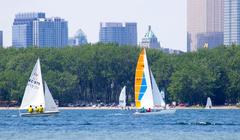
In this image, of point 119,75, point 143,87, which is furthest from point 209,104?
point 143,87

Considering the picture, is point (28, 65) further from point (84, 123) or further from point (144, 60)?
point (84, 123)

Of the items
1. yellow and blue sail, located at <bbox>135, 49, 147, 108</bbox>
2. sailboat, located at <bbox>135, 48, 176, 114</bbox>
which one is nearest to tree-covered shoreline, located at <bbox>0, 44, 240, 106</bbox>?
sailboat, located at <bbox>135, 48, 176, 114</bbox>

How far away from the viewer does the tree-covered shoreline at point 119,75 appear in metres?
182

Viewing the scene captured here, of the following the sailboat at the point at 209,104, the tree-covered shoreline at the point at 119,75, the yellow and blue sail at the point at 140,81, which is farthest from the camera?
the tree-covered shoreline at the point at 119,75

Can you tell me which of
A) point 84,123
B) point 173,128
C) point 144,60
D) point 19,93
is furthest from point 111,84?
point 173,128

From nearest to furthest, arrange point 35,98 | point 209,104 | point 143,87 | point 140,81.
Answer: point 35,98 → point 140,81 → point 143,87 → point 209,104

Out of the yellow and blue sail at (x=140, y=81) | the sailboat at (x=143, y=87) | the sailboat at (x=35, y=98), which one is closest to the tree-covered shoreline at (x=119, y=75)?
the sailboat at (x=143, y=87)

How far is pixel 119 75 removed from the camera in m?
192

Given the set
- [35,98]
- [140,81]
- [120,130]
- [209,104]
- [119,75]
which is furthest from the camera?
[119,75]

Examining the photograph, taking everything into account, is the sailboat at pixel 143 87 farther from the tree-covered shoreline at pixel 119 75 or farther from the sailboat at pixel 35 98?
the tree-covered shoreline at pixel 119 75

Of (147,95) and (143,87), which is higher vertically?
(143,87)

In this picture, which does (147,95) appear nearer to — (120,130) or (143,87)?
(143,87)

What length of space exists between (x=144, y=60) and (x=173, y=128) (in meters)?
27.0

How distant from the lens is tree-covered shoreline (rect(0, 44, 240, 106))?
182 m
